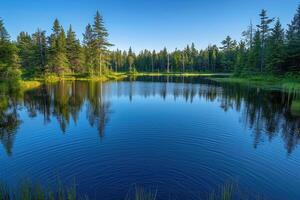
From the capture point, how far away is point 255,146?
39.8 ft

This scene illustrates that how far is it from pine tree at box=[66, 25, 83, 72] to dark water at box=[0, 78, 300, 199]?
42.9 metres

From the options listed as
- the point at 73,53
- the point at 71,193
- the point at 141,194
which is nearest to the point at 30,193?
the point at 71,193

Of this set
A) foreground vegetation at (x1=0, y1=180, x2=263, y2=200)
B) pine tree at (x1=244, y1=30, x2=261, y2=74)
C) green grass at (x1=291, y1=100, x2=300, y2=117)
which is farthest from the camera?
pine tree at (x1=244, y1=30, x2=261, y2=74)

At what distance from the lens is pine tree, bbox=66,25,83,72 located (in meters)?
61.1

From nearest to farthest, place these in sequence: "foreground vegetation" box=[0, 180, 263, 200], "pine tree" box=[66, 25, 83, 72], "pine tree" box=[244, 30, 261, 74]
Answer: "foreground vegetation" box=[0, 180, 263, 200], "pine tree" box=[244, 30, 261, 74], "pine tree" box=[66, 25, 83, 72]

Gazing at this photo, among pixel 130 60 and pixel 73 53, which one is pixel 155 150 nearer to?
pixel 73 53

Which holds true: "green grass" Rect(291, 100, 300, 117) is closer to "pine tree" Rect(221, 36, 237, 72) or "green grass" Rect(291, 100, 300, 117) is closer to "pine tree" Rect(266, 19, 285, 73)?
"pine tree" Rect(266, 19, 285, 73)

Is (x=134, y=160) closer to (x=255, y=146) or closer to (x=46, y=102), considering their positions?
(x=255, y=146)

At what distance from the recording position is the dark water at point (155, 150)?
817 centimetres

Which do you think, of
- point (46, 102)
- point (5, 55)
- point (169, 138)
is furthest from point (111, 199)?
point (5, 55)

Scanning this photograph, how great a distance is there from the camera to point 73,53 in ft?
201

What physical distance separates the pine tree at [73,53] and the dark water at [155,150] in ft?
141

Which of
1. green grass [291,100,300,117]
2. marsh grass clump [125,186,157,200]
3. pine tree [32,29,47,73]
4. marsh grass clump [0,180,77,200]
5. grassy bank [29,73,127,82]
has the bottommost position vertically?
marsh grass clump [125,186,157,200]

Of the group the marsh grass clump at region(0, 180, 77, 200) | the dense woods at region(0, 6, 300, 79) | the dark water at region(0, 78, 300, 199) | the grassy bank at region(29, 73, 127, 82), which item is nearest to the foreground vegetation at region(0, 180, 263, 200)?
the marsh grass clump at region(0, 180, 77, 200)
